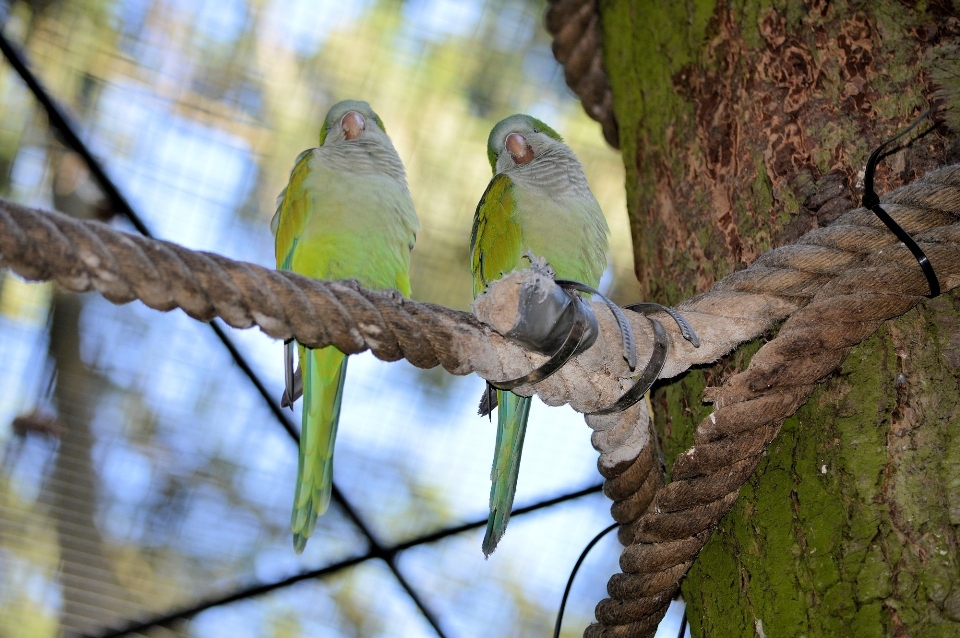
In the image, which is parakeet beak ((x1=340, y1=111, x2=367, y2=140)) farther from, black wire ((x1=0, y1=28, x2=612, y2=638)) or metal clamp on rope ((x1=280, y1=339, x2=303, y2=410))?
metal clamp on rope ((x1=280, y1=339, x2=303, y2=410))

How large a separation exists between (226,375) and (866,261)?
1.92m

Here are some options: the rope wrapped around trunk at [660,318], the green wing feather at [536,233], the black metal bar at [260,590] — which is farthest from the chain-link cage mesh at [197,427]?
the rope wrapped around trunk at [660,318]

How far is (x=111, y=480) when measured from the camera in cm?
253

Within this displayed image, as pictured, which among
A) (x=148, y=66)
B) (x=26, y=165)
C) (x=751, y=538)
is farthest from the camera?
(x=148, y=66)

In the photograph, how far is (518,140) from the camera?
2.71 m

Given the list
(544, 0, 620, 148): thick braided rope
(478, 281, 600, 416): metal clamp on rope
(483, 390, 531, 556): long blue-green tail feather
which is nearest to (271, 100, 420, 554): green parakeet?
(483, 390, 531, 556): long blue-green tail feather

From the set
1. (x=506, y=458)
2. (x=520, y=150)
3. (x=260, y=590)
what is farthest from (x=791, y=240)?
(x=260, y=590)

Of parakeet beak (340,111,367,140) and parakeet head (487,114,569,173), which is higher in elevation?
parakeet head (487,114,569,173)

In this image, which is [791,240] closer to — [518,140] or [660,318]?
[660,318]

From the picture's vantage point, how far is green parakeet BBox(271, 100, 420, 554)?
6.24ft

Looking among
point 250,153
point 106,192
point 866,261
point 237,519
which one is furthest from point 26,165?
point 866,261

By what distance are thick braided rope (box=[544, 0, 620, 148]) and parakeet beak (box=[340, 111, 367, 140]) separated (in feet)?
2.15

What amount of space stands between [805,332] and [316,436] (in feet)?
3.55

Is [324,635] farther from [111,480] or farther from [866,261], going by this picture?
[866,261]
